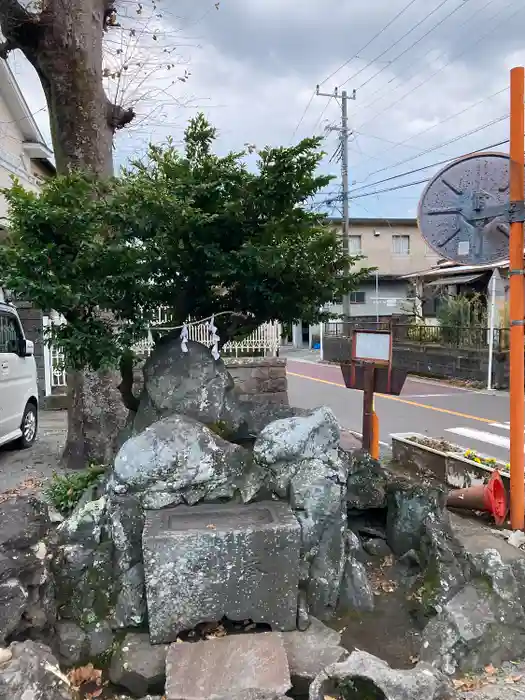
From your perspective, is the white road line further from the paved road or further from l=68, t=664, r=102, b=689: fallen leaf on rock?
l=68, t=664, r=102, b=689: fallen leaf on rock

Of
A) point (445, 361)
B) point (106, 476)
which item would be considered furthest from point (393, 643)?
point (445, 361)

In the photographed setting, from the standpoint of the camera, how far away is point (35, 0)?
245 inches

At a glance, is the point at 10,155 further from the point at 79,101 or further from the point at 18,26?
the point at 79,101

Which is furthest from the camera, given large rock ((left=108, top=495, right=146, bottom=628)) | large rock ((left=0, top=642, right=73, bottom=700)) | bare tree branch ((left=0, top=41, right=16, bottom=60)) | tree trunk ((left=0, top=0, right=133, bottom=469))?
bare tree branch ((left=0, top=41, right=16, bottom=60))

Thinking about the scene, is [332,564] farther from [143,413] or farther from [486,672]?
[143,413]

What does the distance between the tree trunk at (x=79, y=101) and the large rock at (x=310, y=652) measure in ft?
10.9

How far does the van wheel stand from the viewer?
8.31 m

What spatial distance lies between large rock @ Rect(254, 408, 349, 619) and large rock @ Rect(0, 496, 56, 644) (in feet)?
4.76

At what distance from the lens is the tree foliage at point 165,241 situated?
3367 mm

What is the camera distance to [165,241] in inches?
143

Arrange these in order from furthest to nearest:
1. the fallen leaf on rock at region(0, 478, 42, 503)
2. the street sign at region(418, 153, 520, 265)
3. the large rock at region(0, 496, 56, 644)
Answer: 1. the fallen leaf on rock at region(0, 478, 42, 503)
2. the street sign at region(418, 153, 520, 265)
3. the large rock at region(0, 496, 56, 644)

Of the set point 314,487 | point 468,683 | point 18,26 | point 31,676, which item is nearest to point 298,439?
point 314,487

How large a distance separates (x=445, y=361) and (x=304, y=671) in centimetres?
1500

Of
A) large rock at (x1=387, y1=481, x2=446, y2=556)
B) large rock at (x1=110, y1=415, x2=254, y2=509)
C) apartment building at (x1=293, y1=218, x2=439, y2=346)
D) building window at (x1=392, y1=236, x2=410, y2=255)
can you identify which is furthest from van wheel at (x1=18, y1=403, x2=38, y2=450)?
building window at (x1=392, y1=236, x2=410, y2=255)
